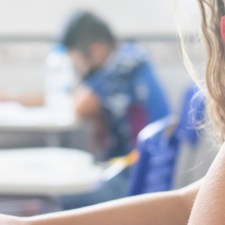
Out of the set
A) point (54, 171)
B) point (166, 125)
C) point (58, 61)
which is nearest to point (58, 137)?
point (58, 61)

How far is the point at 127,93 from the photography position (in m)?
3.07

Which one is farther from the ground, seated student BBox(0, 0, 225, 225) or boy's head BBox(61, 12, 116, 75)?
seated student BBox(0, 0, 225, 225)

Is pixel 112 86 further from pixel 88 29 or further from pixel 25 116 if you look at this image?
pixel 25 116

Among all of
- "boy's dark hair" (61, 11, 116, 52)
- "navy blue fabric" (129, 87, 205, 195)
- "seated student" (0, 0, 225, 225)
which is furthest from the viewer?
"boy's dark hair" (61, 11, 116, 52)

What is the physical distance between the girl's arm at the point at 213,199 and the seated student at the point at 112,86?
87.6 inches

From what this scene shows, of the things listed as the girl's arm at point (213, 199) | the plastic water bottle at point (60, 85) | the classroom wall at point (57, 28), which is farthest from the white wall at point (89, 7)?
the girl's arm at point (213, 199)

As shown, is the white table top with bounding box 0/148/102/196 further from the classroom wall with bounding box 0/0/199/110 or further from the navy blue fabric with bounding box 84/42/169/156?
the classroom wall with bounding box 0/0/199/110

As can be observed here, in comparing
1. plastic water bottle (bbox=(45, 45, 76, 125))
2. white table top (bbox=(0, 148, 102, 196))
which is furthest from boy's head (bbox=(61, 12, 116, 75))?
white table top (bbox=(0, 148, 102, 196))

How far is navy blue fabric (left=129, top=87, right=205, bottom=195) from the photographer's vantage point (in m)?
2.05

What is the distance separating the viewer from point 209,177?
2.73ft

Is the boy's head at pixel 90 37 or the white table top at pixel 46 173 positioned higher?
the boy's head at pixel 90 37

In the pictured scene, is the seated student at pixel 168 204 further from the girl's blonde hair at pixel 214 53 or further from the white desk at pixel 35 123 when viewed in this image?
the white desk at pixel 35 123

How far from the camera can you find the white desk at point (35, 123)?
3.35 meters

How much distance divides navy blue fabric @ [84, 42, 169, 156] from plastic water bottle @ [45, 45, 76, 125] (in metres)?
0.47
